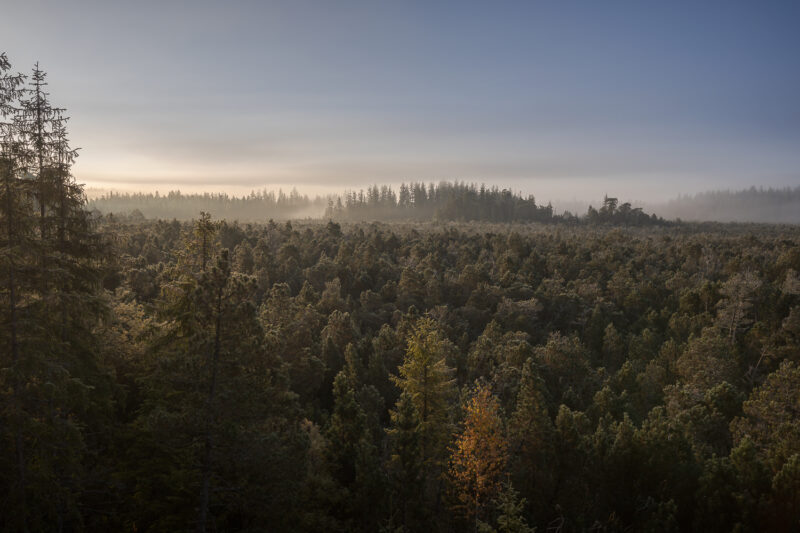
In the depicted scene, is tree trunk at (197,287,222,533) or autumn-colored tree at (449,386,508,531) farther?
autumn-colored tree at (449,386,508,531)

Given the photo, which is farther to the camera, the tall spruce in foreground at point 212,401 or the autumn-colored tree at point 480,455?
the autumn-colored tree at point 480,455

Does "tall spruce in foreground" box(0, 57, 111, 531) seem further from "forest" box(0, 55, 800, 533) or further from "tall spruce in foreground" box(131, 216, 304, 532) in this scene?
"tall spruce in foreground" box(131, 216, 304, 532)

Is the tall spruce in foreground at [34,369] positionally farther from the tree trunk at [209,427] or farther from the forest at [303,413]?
the tree trunk at [209,427]

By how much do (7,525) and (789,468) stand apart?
2591cm

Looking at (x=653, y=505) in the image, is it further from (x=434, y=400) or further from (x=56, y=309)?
(x=56, y=309)

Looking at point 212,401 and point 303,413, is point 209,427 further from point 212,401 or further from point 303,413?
point 303,413

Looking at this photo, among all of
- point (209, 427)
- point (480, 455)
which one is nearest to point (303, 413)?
point (209, 427)

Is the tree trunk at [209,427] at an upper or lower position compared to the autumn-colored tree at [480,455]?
upper

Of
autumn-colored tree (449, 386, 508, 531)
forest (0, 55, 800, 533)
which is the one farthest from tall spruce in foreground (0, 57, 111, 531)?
autumn-colored tree (449, 386, 508, 531)

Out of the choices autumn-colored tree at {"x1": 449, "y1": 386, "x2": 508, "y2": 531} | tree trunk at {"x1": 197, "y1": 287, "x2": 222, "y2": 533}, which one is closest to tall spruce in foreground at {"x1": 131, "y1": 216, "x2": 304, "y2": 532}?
tree trunk at {"x1": 197, "y1": 287, "x2": 222, "y2": 533}

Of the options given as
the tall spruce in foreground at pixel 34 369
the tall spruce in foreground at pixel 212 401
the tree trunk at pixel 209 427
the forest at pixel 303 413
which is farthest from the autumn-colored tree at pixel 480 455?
the tall spruce in foreground at pixel 34 369

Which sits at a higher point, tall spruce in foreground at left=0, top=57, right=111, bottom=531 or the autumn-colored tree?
tall spruce in foreground at left=0, top=57, right=111, bottom=531

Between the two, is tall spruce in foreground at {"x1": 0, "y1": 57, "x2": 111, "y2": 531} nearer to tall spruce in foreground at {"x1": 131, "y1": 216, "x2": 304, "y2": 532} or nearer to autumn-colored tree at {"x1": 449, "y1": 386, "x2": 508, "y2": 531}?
tall spruce in foreground at {"x1": 131, "y1": 216, "x2": 304, "y2": 532}

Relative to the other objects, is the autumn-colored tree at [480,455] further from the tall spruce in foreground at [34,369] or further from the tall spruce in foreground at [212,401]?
the tall spruce in foreground at [34,369]
